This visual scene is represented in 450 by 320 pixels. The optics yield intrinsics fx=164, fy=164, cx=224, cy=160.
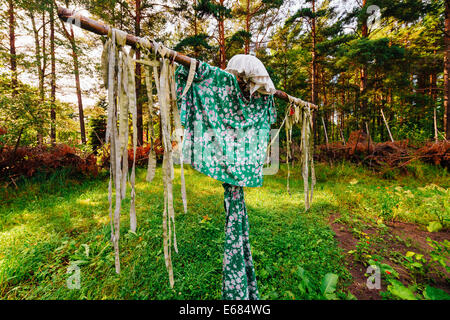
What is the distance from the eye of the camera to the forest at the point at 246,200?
1.65 metres

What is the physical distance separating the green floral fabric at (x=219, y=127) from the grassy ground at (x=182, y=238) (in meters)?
1.26

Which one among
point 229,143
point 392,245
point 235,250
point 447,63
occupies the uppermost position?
point 447,63

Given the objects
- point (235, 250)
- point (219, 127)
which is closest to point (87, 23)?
point (219, 127)

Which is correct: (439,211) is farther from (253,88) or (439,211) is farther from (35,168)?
(35,168)

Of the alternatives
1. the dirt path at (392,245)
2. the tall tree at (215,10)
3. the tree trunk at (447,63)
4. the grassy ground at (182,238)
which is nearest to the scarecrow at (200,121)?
the grassy ground at (182,238)

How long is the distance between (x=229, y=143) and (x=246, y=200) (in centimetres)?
293

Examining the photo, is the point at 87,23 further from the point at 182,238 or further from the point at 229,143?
the point at 182,238

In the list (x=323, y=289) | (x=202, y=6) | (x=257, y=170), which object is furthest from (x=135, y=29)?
(x=323, y=289)

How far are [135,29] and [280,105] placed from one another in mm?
6600

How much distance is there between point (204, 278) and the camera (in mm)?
1755

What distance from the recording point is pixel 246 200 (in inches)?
156

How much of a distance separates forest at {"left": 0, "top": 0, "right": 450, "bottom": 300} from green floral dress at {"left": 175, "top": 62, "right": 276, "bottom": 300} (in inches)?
10.5

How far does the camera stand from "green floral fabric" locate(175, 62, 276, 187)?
1172 millimetres
